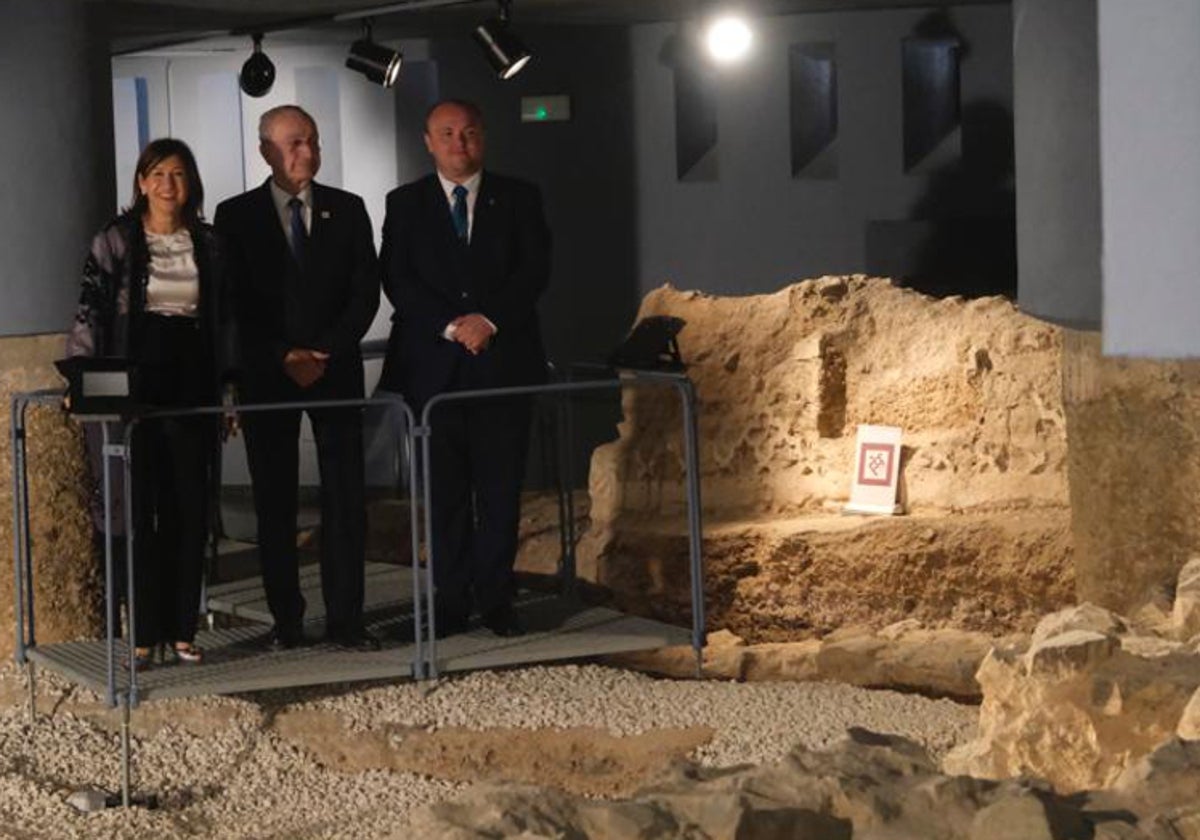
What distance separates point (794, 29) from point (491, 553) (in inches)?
258

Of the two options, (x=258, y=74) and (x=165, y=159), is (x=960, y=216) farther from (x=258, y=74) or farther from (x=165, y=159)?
(x=165, y=159)

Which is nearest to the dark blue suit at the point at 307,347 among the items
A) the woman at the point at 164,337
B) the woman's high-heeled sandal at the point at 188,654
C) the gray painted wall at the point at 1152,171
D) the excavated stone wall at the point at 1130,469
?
the woman at the point at 164,337

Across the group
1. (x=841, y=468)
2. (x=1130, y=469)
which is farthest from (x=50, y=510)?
(x=841, y=468)

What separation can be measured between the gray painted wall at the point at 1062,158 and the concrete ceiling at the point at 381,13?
4.52 metres

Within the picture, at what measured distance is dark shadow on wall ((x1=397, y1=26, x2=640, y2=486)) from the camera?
579 inches

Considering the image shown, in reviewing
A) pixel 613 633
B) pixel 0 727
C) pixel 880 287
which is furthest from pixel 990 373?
pixel 0 727

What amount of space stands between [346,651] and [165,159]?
195cm

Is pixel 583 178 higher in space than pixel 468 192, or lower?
higher

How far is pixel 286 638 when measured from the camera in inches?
339

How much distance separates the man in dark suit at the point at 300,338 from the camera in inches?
331

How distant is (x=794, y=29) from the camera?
1428 centimetres

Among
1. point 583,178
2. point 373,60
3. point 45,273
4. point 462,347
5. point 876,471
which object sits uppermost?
point 373,60

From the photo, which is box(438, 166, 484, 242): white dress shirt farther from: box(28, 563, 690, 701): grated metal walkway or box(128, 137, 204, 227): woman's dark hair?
box(28, 563, 690, 701): grated metal walkway

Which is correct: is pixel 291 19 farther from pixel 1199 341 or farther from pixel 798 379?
pixel 1199 341
